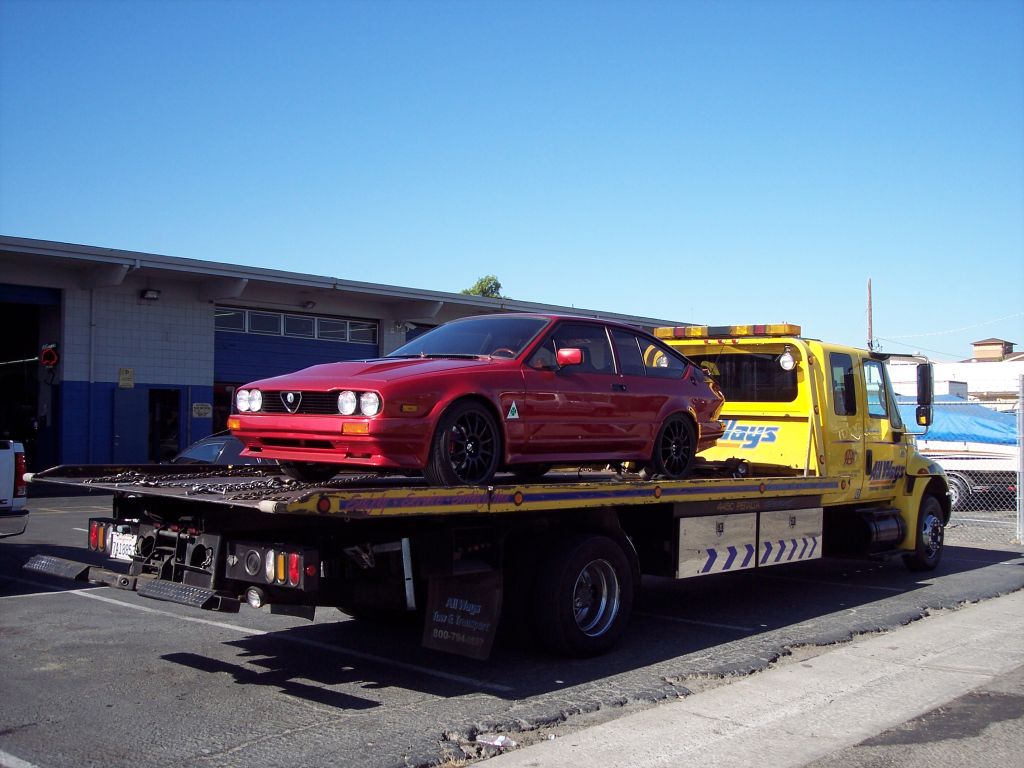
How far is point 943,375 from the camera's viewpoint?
137 feet

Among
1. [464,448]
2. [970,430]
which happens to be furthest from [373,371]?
[970,430]

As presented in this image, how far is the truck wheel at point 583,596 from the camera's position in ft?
22.0

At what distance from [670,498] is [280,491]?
313cm

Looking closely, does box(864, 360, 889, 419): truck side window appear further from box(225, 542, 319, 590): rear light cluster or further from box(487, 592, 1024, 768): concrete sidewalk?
box(225, 542, 319, 590): rear light cluster

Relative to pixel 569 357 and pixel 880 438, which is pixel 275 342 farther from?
pixel 569 357

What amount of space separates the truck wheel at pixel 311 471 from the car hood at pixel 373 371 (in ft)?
1.86

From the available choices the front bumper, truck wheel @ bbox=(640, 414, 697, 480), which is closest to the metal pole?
truck wheel @ bbox=(640, 414, 697, 480)

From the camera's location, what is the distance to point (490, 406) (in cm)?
654

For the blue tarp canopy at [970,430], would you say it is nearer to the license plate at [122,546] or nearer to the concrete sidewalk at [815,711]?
the concrete sidewalk at [815,711]

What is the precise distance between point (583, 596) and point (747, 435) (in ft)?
12.6

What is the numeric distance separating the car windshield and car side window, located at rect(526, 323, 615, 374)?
13cm

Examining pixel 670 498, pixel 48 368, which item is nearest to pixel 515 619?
pixel 670 498

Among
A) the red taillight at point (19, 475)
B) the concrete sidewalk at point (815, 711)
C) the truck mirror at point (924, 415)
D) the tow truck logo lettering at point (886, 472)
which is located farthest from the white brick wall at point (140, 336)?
the concrete sidewalk at point (815, 711)

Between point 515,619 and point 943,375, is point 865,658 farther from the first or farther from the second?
point 943,375
